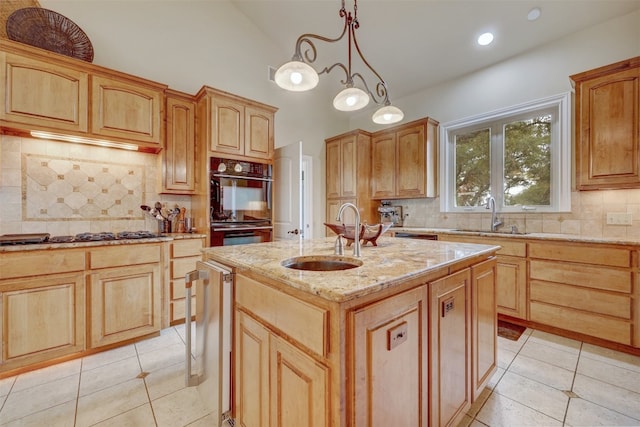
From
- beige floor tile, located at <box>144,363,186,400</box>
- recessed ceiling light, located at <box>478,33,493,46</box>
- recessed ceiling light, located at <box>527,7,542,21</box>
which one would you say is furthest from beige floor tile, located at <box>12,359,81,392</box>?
recessed ceiling light, located at <box>527,7,542,21</box>

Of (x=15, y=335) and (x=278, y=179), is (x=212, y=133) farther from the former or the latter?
(x=15, y=335)

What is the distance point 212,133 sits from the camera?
111 inches

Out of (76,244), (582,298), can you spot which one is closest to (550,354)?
(582,298)

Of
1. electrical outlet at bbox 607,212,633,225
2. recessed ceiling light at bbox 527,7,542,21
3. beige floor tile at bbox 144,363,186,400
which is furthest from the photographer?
recessed ceiling light at bbox 527,7,542,21

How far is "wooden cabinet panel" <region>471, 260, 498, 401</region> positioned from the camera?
1438 millimetres

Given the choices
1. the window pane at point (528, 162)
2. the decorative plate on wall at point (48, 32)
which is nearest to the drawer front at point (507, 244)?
the window pane at point (528, 162)

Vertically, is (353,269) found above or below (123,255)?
above

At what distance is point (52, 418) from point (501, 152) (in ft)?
15.2

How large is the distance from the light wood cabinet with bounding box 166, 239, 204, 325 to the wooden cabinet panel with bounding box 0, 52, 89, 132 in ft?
4.11

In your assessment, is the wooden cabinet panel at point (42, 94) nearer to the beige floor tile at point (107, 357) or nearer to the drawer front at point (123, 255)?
the drawer front at point (123, 255)

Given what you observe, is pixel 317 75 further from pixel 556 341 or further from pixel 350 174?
pixel 556 341

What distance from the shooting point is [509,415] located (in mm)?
1508

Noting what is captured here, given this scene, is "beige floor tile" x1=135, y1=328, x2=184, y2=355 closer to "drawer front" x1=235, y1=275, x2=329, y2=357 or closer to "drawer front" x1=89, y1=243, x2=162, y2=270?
"drawer front" x1=89, y1=243, x2=162, y2=270

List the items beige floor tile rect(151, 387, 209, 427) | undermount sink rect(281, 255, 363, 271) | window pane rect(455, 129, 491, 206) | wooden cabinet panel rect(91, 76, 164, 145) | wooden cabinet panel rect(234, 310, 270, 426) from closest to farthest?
wooden cabinet panel rect(234, 310, 270, 426), undermount sink rect(281, 255, 363, 271), beige floor tile rect(151, 387, 209, 427), wooden cabinet panel rect(91, 76, 164, 145), window pane rect(455, 129, 491, 206)
